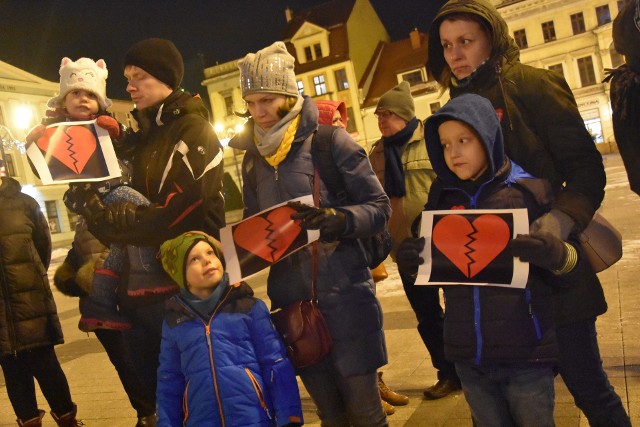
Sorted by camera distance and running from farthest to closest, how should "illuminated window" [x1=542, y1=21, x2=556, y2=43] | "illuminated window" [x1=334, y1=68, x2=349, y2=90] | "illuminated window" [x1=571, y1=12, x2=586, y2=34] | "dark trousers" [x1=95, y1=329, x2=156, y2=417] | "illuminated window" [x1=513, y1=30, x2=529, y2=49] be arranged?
1. "illuminated window" [x1=513, y1=30, x2=529, y2=49]
2. "illuminated window" [x1=334, y1=68, x2=349, y2=90]
3. "illuminated window" [x1=542, y1=21, x2=556, y2=43]
4. "illuminated window" [x1=571, y1=12, x2=586, y2=34]
5. "dark trousers" [x1=95, y1=329, x2=156, y2=417]

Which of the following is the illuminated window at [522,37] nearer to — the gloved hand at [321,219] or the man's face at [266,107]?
the man's face at [266,107]

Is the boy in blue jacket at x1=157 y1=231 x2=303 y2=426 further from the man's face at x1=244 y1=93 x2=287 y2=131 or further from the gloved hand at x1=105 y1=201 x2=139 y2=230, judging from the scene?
the man's face at x1=244 y1=93 x2=287 y2=131

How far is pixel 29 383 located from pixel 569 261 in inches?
146

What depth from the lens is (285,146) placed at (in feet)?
9.70

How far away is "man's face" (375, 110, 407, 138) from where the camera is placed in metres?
4.68

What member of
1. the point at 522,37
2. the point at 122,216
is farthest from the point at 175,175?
the point at 522,37

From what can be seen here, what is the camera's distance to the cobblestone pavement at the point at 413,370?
3.95 m

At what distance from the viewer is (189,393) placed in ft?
9.95

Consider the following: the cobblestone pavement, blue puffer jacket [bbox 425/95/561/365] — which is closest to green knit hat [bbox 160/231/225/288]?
blue puffer jacket [bbox 425/95/561/365]

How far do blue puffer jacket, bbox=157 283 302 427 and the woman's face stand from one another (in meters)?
1.37

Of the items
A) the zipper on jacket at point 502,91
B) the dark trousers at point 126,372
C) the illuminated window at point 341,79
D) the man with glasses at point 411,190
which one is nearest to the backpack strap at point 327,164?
the zipper on jacket at point 502,91

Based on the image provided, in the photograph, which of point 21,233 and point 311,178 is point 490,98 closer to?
point 311,178

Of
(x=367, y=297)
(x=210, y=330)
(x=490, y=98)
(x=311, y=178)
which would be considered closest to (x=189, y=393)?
(x=210, y=330)

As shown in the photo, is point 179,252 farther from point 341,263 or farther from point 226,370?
point 341,263
